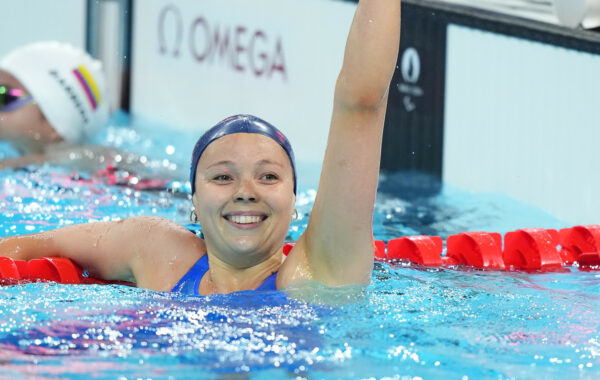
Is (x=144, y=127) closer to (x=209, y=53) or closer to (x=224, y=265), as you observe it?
(x=209, y=53)

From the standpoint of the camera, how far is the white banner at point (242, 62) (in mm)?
5117

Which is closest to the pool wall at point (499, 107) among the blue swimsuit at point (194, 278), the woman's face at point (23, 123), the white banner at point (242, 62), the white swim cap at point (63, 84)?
the white banner at point (242, 62)

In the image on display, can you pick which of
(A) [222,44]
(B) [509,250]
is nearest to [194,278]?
(B) [509,250]

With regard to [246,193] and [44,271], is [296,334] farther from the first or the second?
[44,271]

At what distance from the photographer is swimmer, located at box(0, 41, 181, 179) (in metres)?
4.83

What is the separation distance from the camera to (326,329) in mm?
2127

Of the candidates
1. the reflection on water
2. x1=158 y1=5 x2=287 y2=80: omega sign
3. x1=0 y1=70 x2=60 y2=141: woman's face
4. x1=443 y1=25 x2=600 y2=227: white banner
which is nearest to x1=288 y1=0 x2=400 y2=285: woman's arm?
A: the reflection on water

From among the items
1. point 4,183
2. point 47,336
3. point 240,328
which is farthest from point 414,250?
point 4,183

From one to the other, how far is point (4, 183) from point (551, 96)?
2306 millimetres

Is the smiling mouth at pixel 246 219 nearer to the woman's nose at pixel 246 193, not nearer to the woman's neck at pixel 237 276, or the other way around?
the woman's nose at pixel 246 193

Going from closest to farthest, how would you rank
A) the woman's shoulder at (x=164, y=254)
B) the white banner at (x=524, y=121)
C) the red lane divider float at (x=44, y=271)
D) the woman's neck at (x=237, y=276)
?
the woman's neck at (x=237, y=276), the woman's shoulder at (x=164, y=254), the red lane divider float at (x=44, y=271), the white banner at (x=524, y=121)

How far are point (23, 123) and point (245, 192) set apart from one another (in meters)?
3.04

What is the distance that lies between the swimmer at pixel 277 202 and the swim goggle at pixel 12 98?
256 cm

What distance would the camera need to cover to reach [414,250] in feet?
10.1
